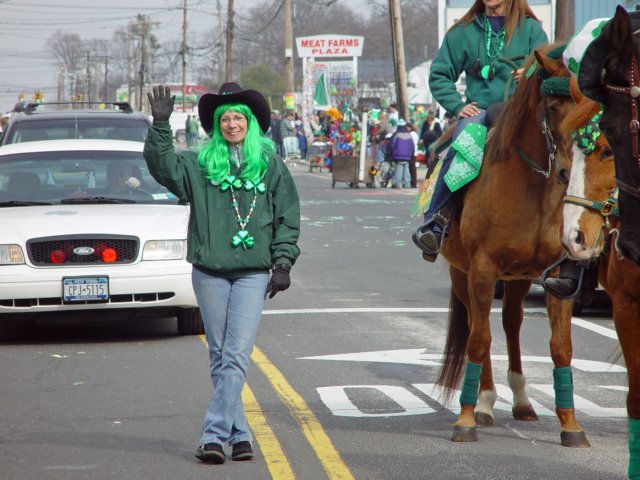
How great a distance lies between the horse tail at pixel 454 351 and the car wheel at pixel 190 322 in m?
3.24

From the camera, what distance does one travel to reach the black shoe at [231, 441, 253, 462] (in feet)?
21.9

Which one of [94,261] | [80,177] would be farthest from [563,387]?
[80,177]

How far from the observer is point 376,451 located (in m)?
6.83

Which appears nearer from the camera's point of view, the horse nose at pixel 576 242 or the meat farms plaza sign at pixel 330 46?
the horse nose at pixel 576 242

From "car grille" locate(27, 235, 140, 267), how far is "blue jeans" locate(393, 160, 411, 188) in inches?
987

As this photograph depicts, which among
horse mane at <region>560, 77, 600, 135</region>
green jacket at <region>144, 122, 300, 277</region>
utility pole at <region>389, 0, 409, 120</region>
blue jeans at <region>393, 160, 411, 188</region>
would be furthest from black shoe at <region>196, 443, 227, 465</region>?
utility pole at <region>389, 0, 409, 120</region>

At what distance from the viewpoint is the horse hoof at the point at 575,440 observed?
22.7 ft

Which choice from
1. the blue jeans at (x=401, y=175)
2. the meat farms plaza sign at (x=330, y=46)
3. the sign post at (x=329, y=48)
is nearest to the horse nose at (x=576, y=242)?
the blue jeans at (x=401, y=175)

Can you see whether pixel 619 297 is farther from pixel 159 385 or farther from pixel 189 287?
pixel 189 287

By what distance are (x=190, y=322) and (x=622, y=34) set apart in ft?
23.2

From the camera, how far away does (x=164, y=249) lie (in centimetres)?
1068

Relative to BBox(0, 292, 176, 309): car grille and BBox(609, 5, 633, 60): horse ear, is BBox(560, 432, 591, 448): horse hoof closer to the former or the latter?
BBox(609, 5, 633, 60): horse ear

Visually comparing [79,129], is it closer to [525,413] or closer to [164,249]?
[164,249]

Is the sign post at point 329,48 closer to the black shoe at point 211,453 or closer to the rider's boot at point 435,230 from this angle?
the rider's boot at point 435,230
